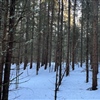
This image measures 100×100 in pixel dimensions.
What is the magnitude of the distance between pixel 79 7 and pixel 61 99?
62.9ft

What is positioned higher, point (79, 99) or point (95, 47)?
point (95, 47)

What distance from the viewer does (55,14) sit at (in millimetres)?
31531

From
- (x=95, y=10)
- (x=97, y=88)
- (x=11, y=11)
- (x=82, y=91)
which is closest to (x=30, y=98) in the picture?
(x=82, y=91)

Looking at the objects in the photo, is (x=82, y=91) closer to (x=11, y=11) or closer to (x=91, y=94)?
(x=91, y=94)

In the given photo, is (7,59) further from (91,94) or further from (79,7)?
(79,7)

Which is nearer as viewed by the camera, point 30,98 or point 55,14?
point 30,98

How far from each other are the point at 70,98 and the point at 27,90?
14.3ft

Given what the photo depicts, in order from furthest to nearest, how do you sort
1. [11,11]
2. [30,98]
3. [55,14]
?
[55,14], [30,98], [11,11]

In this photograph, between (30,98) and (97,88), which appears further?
(97,88)

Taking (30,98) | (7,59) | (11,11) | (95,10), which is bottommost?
(30,98)

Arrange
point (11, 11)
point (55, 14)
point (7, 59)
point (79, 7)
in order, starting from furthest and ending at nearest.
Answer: point (55, 14)
point (79, 7)
point (7, 59)
point (11, 11)

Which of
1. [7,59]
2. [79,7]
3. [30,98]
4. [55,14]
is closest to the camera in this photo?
[7,59]

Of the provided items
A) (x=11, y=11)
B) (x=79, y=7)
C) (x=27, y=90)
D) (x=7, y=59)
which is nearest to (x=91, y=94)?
(x=27, y=90)

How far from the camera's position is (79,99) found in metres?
12.4
